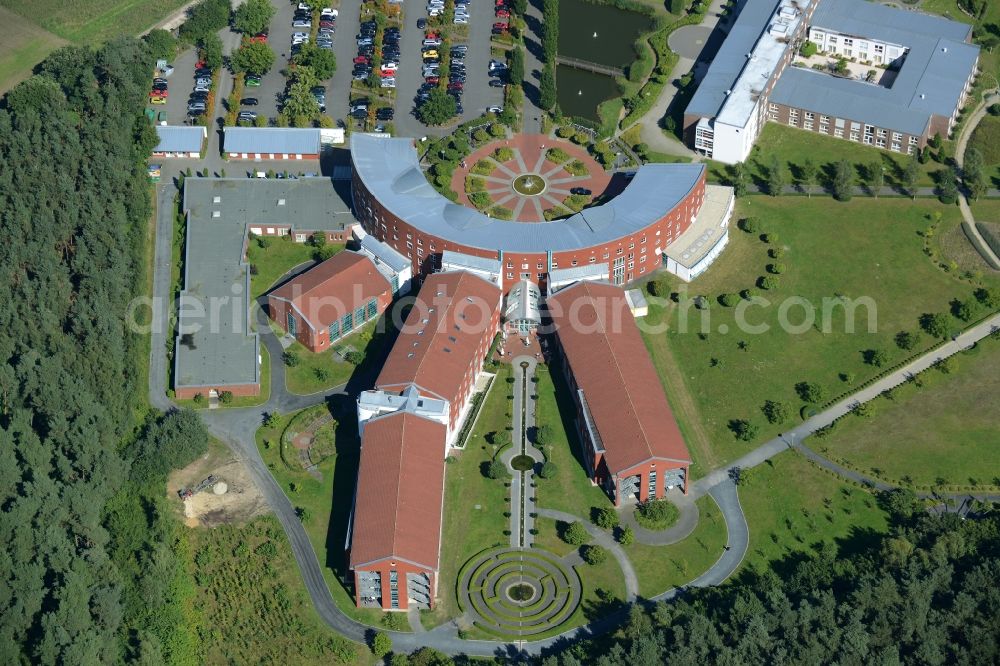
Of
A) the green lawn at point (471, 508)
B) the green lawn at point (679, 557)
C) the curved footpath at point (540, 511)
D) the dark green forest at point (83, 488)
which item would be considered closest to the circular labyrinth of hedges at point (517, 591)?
the green lawn at point (471, 508)

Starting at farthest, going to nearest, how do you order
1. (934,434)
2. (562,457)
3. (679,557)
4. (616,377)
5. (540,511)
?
(934,434) → (616,377) → (562,457) → (540,511) → (679,557)

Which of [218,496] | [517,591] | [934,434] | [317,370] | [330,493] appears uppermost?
[934,434]

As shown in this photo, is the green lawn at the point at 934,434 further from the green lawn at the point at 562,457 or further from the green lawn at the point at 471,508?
the green lawn at the point at 471,508

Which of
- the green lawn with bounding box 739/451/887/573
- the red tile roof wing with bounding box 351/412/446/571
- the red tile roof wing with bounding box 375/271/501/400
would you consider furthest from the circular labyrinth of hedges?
the red tile roof wing with bounding box 375/271/501/400

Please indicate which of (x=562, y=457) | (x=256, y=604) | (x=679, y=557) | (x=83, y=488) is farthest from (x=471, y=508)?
(x=83, y=488)

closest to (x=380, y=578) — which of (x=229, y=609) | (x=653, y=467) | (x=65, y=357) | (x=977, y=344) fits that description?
(x=229, y=609)

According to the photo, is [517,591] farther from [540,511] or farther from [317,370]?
[317,370]
